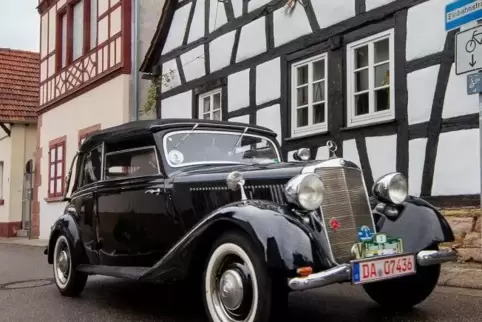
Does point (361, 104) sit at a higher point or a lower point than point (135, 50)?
lower

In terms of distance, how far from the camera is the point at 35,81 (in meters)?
22.3

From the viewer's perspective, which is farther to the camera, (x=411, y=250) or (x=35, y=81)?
(x=35, y=81)

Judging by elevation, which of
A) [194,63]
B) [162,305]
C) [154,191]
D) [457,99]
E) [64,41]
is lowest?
[162,305]

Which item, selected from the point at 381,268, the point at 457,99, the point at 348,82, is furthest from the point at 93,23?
the point at 381,268

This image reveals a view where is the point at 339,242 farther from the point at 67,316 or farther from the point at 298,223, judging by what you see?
the point at 67,316

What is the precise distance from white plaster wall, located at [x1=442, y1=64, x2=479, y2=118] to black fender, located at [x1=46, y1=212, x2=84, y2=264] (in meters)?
4.36

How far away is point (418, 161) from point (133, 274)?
4076 mm

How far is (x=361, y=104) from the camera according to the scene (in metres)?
8.70

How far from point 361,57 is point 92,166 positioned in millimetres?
4246

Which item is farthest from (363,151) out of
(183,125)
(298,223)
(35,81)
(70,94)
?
(35,81)

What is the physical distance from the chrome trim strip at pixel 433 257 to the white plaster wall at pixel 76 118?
35.0 feet

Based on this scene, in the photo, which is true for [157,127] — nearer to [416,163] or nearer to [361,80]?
[416,163]

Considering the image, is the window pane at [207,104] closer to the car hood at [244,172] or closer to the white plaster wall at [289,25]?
the white plaster wall at [289,25]

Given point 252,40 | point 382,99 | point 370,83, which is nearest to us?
point 382,99
